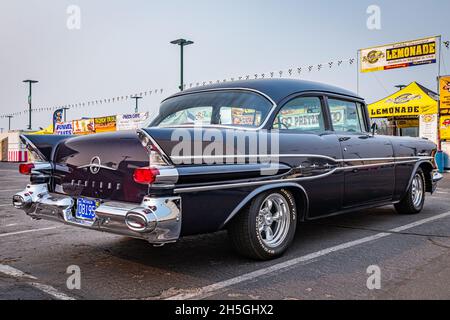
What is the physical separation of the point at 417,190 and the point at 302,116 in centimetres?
291

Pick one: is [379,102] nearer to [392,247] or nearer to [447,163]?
[447,163]

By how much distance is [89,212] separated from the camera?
3.57 m

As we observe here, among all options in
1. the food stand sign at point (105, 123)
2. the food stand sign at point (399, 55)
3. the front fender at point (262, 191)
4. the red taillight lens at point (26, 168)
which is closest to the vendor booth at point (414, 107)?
the food stand sign at point (399, 55)

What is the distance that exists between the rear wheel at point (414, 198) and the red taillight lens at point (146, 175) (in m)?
4.29

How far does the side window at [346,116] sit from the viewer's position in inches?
193

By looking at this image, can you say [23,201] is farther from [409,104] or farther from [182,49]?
[182,49]

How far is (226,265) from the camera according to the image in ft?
12.4

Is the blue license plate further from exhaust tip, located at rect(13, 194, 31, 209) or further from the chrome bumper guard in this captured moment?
exhaust tip, located at rect(13, 194, 31, 209)

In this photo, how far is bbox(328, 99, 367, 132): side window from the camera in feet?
16.1

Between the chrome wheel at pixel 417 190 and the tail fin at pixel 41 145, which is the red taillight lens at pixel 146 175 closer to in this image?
Result: the tail fin at pixel 41 145
